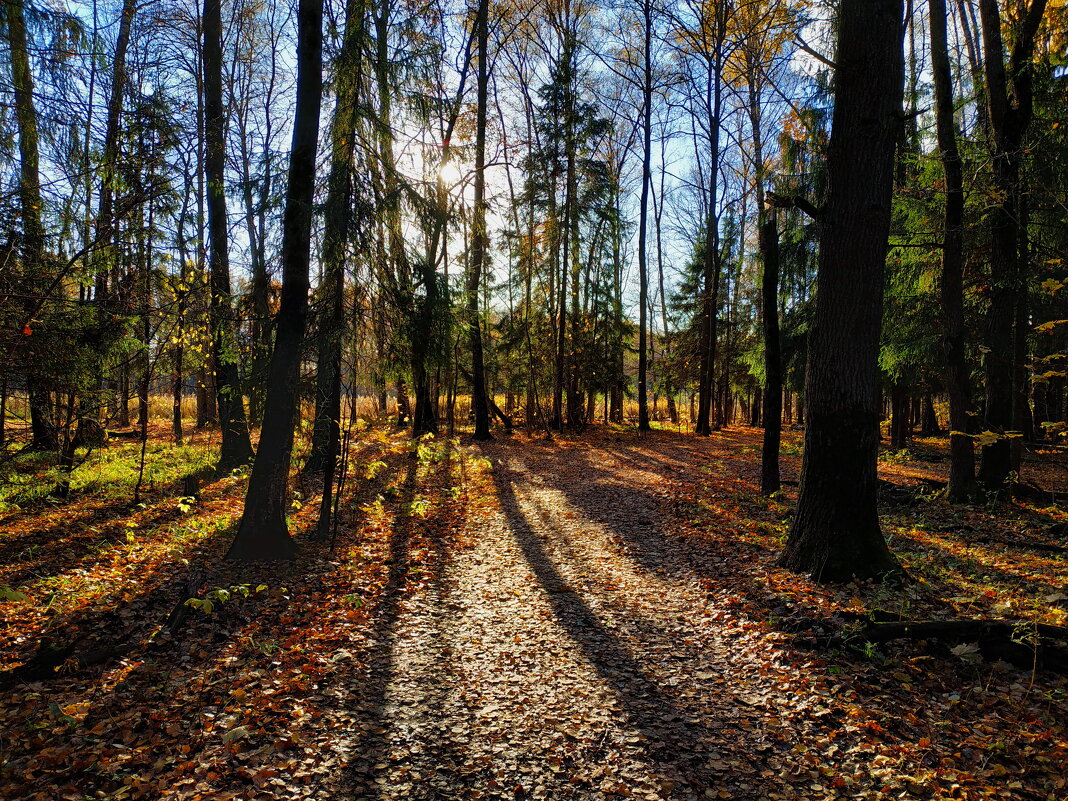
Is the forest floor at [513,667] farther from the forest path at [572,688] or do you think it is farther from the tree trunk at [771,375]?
the tree trunk at [771,375]

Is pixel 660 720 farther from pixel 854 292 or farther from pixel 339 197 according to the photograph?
pixel 339 197

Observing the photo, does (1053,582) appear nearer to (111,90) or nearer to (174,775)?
(174,775)

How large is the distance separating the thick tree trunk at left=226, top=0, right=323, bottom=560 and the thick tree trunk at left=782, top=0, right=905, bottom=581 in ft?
18.7

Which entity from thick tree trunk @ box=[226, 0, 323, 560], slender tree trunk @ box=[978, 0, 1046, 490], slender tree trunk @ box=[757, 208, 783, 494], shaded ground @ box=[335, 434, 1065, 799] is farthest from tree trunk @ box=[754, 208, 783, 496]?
thick tree trunk @ box=[226, 0, 323, 560]

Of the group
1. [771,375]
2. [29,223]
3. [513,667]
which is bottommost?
[513,667]

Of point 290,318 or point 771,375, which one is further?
point 771,375

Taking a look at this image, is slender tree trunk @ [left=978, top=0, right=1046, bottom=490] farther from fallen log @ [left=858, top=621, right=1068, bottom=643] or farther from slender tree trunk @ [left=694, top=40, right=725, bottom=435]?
slender tree trunk @ [left=694, top=40, right=725, bottom=435]

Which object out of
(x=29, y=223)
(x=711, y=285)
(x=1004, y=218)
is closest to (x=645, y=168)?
(x=711, y=285)

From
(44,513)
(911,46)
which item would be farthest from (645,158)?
(44,513)

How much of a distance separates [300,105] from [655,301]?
97.1 ft

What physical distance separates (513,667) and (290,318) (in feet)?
15.0

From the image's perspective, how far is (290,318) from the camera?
6.24 m

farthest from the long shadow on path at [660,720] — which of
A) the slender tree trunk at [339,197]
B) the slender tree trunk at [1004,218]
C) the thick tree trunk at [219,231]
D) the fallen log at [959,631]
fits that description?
the slender tree trunk at [1004,218]

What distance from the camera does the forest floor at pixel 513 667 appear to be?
9.83ft
